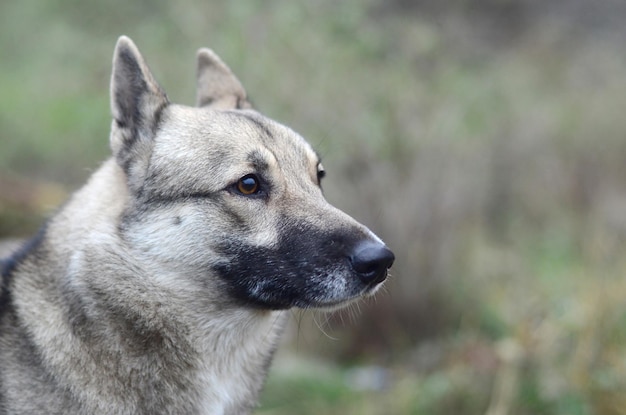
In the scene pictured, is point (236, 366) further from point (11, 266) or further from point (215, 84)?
point (215, 84)

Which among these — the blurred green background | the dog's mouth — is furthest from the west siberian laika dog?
the blurred green background

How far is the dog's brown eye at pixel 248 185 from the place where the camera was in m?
4.00

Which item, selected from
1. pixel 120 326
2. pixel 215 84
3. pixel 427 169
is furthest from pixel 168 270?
pixel 427 169

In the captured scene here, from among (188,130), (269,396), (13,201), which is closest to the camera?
(188,130)

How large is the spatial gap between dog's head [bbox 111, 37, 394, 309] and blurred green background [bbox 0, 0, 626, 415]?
0.74m

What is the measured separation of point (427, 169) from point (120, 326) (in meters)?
5.70

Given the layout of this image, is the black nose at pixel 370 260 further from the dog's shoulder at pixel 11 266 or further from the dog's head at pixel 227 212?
the dog's shoulder at pixel 11 266

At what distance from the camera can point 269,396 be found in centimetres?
706

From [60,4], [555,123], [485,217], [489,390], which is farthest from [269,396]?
[60,4]

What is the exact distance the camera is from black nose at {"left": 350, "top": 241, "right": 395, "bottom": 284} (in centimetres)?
372

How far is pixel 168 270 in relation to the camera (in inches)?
156

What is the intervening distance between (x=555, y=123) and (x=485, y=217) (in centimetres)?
327

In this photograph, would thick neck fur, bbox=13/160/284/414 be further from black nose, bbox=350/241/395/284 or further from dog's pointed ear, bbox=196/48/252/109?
dog's pointed ear, bbox=196/48/252/109

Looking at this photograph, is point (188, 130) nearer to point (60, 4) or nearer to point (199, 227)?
point (199, 227)
